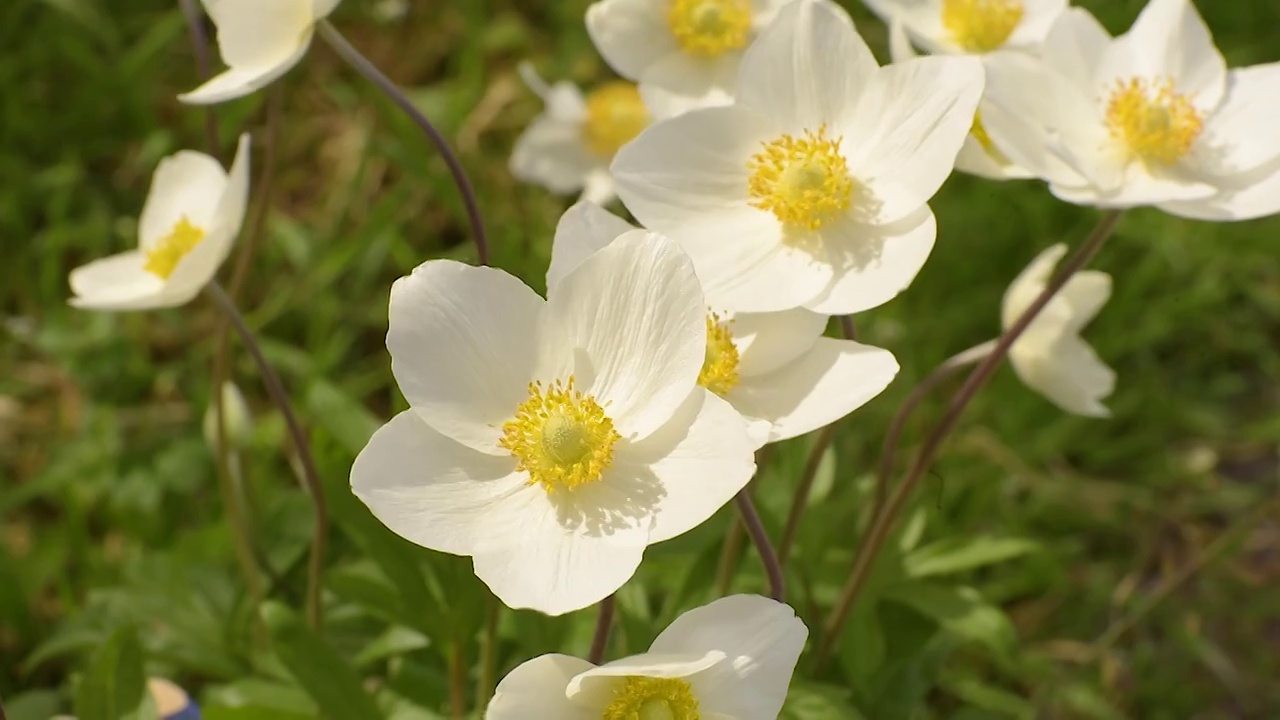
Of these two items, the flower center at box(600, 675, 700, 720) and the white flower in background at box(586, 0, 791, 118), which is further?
the white flower in background at box(586, 0, 791, 118)

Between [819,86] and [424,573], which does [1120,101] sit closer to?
[819,86]

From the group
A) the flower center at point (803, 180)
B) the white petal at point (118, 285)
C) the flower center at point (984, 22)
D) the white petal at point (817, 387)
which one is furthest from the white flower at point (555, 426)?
the flower center at point (984, 22)

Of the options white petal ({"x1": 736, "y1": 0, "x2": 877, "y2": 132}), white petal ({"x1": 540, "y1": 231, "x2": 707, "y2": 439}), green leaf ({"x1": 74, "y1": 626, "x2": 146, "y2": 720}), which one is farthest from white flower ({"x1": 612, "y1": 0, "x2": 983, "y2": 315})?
green leaf ({"x1": 74, "y1": 626, "x2": 146, "y2": 720})

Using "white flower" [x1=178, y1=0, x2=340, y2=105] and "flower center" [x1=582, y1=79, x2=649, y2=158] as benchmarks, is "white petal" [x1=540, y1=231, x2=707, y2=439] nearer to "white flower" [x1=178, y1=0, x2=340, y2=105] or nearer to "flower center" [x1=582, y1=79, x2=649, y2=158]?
"white flower" [x1=178, y1=0, x2=340, y2=105]

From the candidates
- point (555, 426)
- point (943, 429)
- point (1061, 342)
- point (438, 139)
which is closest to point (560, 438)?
point (555, 426)

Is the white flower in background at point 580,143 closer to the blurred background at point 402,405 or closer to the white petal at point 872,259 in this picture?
the blurred background at point 402,405

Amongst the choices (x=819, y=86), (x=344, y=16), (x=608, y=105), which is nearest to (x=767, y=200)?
(x=819, y=86)
